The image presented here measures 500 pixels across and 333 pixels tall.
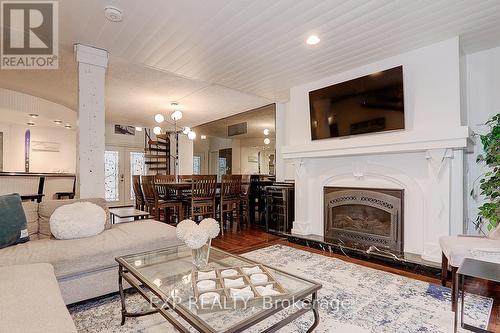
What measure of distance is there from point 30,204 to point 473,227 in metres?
4.73

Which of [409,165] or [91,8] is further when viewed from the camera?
[409,165]

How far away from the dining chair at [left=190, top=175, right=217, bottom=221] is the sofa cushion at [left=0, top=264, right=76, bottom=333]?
8.79 ft

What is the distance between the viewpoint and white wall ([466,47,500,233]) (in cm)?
284

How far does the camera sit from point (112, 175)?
7.70 meters

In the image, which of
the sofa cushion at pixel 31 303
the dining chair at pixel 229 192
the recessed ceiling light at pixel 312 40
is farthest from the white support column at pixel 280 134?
the sofa cushion at pixel 31 303

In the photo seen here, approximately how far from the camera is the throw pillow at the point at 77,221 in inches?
87.0

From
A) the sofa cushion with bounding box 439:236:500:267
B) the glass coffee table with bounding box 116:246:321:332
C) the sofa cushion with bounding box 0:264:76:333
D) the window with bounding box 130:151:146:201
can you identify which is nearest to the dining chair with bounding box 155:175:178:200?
the glass coffee table with bounding box 116:246:321:332

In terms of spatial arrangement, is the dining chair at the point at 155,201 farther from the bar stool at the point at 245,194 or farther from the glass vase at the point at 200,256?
the glass vase at the point at 200,256

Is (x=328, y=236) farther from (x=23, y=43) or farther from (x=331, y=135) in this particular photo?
(x=23, y=43)

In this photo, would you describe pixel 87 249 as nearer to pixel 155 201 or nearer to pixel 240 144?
pixel 155 201

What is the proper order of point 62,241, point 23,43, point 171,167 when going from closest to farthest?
point 62,241, point 23,43, point 171,167

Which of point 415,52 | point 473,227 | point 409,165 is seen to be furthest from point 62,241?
point 473,227

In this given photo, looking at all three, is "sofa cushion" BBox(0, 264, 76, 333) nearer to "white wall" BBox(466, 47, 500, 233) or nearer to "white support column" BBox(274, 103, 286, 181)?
"white wall" BBox(466, 47, 500, 233)

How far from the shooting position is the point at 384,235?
3.23 metres
